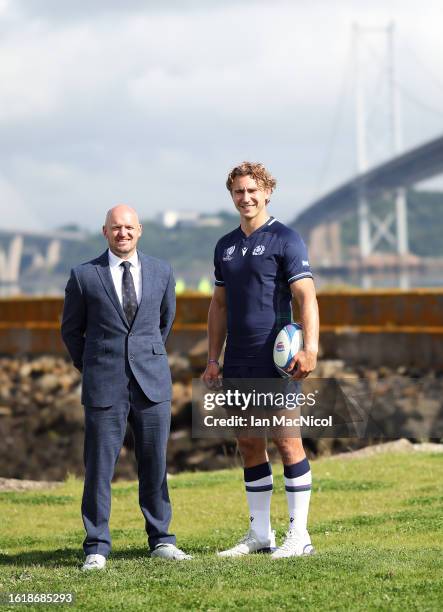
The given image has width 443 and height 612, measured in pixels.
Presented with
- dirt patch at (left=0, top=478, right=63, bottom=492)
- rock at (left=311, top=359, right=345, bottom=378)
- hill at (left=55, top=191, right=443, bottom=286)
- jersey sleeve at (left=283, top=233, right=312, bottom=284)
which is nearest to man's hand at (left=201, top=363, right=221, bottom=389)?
jersey sleeve at (left=283, top=233, right=312, bottom=284)

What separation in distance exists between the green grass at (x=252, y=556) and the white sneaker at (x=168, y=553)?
118 millimetres

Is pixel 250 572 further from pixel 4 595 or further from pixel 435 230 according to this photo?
pixel 435 230

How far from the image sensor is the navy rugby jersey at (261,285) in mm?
6418

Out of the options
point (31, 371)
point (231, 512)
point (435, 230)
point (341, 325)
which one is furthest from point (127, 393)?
point (435, 230)

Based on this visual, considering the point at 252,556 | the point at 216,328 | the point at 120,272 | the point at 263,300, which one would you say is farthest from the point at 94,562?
the point at 263,300

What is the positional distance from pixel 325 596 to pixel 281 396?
3.82 ft

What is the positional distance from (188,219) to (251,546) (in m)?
93.9

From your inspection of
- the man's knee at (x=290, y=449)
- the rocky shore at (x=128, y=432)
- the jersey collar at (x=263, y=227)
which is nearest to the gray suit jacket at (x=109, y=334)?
the jersey collar at (x=263, y=227)

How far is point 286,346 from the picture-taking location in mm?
6293

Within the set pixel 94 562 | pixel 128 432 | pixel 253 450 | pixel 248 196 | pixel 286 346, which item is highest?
pixel 248 196

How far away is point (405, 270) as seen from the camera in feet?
276

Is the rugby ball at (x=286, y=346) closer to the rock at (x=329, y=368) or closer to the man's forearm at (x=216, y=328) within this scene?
the man's forearm at (x=216, y=328)

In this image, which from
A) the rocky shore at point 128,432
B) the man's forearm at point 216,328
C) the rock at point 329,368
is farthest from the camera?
the rock at point 329,368

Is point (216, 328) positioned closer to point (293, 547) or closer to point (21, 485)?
point (293, 547)
